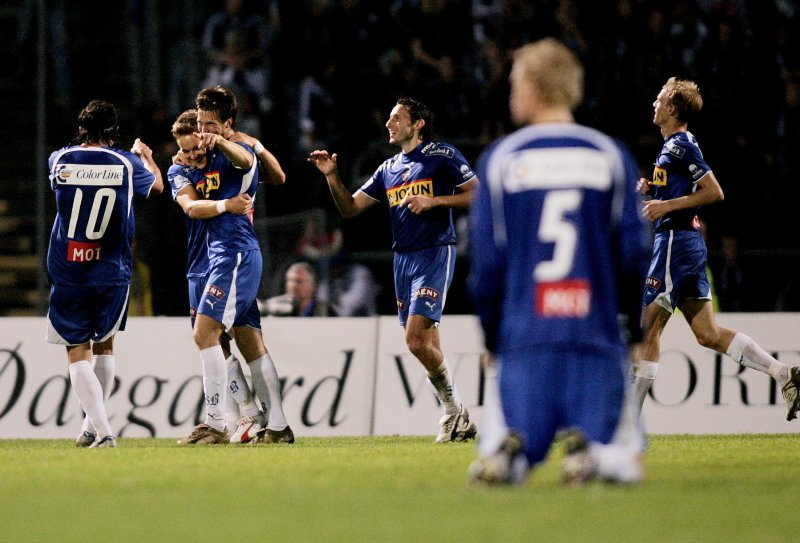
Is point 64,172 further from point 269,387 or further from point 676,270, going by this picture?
point 676,270

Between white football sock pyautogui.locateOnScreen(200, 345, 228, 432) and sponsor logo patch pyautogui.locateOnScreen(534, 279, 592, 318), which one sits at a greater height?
sponsor logo patch pyautogui.locateOnScreen(534, 279, 592, 318)

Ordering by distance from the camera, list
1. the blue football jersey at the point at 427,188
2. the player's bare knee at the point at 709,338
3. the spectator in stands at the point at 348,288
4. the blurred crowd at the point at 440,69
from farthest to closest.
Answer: the blurred crowd at the point at 440,69 → the spectator in stands at the point at 348,288 → the blue football jersey at the point at 427,188 → the player's bare knee at the point at 709,338

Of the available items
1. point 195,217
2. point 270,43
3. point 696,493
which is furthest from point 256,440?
point 270,43

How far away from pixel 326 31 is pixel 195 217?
855 centimetres

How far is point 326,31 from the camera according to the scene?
17.5 metres

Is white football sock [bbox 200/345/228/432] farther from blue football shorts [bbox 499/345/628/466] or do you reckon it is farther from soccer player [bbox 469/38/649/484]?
blue football shorts [bbox 499/345/628/466]

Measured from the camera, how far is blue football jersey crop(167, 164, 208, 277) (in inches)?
380

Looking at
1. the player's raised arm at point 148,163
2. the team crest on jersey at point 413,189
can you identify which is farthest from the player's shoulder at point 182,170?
the team crest on jersey at point 413,189

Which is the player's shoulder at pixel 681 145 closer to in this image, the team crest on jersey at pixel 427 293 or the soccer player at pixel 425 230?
the soccer player at pixel 425 230

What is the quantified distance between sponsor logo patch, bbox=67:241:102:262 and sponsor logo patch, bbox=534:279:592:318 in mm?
4895

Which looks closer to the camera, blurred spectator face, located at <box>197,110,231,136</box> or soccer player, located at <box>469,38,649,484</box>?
soccer player, located at <box>469,38,649,484</box>

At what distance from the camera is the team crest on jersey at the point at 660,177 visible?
9531 mm

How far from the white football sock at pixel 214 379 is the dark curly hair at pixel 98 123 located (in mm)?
1638

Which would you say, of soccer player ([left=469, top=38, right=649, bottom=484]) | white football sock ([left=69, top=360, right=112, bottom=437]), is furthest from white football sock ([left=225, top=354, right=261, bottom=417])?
soccer player ([left=469, top=38, right=649, bottom=484])
